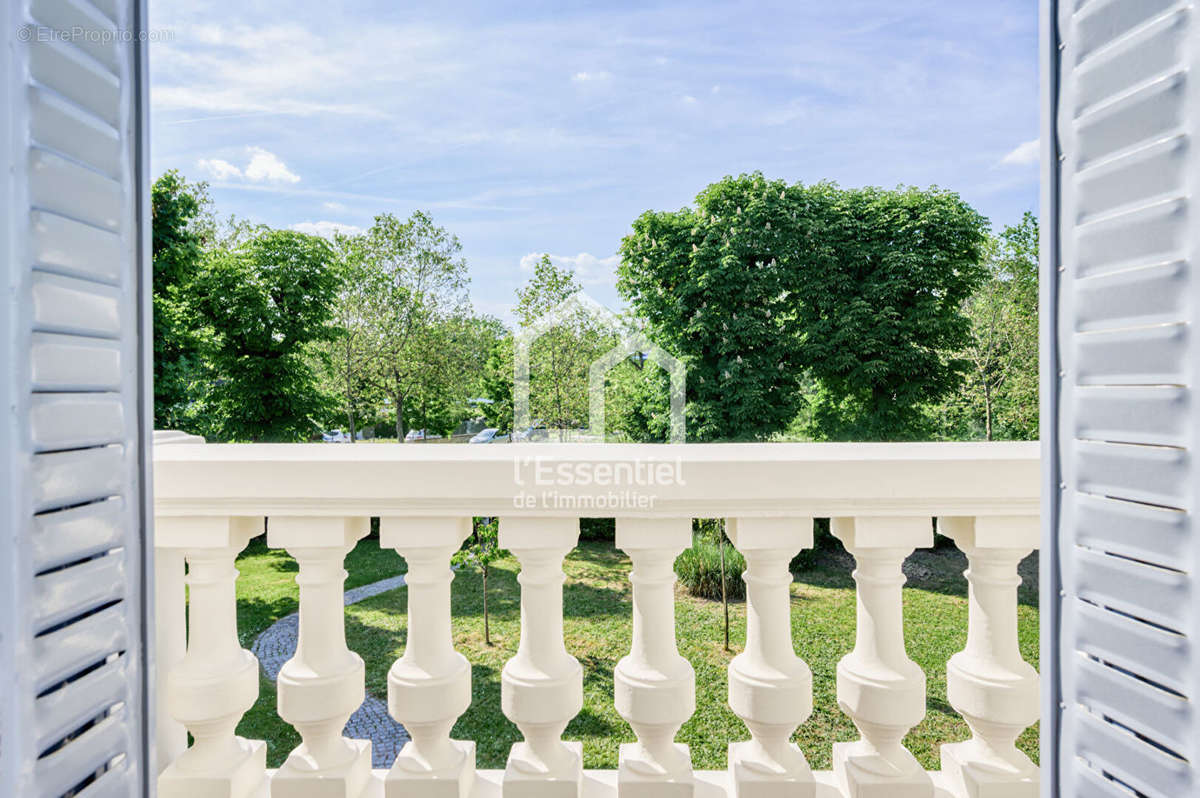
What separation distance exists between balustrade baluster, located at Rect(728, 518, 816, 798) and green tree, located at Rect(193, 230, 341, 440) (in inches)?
471

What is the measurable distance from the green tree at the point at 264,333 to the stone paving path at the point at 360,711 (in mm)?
4933

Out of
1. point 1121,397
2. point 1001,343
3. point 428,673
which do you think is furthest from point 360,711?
point 1001,343

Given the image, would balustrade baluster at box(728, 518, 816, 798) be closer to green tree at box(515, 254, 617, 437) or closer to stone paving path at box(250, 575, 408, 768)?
stone paving path at box(250, 575, 408, 768)

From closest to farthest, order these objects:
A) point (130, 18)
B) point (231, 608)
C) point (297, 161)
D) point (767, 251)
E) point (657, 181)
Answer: point (130, 18) → point (231, 608) → point (767, 251) → point (657, 181) → point (297, 161)

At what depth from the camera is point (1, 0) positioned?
1.47 ft

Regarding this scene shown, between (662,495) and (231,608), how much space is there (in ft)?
2.07

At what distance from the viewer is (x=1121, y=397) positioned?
1.65 ft

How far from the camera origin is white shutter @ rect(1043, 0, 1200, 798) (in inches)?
18.0

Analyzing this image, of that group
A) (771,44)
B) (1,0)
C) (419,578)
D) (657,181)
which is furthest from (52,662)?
(771,44)

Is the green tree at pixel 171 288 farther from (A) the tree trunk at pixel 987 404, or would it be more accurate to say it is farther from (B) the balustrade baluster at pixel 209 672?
(A) the tree trunk at pixel 987 404

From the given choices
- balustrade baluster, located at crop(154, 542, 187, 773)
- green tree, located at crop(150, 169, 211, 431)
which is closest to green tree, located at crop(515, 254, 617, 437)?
green tree, located at crop(150, 169, 211, 431)

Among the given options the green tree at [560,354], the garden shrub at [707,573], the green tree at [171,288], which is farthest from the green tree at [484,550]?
the green tree at [171,288]

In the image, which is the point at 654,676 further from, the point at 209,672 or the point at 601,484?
the point at 209,672

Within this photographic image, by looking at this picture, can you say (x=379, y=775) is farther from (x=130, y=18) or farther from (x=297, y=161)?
(x=297, y=161)
